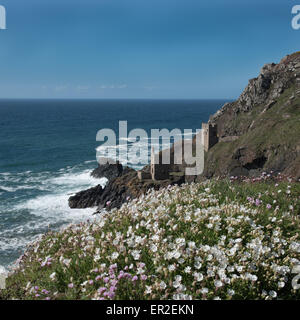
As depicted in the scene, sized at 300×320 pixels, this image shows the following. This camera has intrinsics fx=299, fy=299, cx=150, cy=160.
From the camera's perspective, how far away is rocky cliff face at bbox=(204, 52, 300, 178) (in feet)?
125

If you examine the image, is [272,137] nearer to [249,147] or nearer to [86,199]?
[249,147]

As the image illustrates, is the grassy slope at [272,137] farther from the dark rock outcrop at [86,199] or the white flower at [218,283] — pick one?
the white flower at [218,283]

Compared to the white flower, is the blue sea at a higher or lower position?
lower

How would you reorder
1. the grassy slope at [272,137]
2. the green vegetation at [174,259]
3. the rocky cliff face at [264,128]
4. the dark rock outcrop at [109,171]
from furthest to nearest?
the dark rock outcrop at [109,171] < the grassy slope at [272,137] < the rocky cliff face at [264,128] < the green vegetation at [174,259]

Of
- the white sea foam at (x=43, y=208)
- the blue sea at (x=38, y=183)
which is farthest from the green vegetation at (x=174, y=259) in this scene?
the white sea foam at (x=43, y=208)

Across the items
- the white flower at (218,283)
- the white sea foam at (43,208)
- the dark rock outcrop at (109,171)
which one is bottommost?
the white sea foam at (43,208)

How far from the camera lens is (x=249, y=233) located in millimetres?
5379

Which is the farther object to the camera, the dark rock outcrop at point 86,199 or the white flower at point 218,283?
the dark rock outcrop at point 86,199

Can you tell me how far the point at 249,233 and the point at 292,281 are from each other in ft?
3.63

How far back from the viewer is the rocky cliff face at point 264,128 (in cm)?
3825

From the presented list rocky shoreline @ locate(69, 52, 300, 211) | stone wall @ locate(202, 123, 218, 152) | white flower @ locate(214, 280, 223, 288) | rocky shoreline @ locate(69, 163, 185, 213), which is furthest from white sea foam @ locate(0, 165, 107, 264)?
stone wall @ locate(202, 123, 218, 152)

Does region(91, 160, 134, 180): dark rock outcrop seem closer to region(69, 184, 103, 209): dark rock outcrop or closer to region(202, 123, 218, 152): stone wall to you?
region(69, 184, 103, 209): dark rock outcrop

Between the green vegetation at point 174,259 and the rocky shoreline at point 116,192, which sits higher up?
the green vegetation at point 174,259
